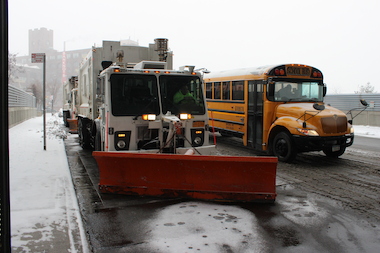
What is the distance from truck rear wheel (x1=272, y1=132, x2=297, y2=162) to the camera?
9266mm

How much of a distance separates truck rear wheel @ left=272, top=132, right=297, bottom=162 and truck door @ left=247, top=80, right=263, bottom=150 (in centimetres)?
84

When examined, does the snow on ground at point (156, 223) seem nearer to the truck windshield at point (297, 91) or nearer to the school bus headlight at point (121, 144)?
the school bus headlight at point (121, 144)

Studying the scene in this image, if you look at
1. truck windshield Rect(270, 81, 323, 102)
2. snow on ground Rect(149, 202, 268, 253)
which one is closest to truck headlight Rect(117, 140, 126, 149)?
snow on ground Rect(149, 202, 268, 253)

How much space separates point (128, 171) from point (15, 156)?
5.61 meters

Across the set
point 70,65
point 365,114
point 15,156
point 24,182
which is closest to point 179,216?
point 24,182

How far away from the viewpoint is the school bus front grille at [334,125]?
8.83m

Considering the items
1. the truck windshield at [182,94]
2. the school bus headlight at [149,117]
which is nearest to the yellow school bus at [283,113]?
the truck windshield at [182,94]

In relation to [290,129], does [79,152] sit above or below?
below

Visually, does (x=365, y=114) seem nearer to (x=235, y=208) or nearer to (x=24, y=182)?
(x=235, y=208)

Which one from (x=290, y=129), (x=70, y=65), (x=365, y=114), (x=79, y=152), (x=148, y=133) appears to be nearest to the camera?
(x=148, y=133)

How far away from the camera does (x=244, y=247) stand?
419cm

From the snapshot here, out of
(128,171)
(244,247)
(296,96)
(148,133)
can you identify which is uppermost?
(296,96)

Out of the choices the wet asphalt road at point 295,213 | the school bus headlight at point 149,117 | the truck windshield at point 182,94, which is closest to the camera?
the wet asphalt road at point 295,213

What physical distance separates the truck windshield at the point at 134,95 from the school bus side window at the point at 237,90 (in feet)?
15.1
